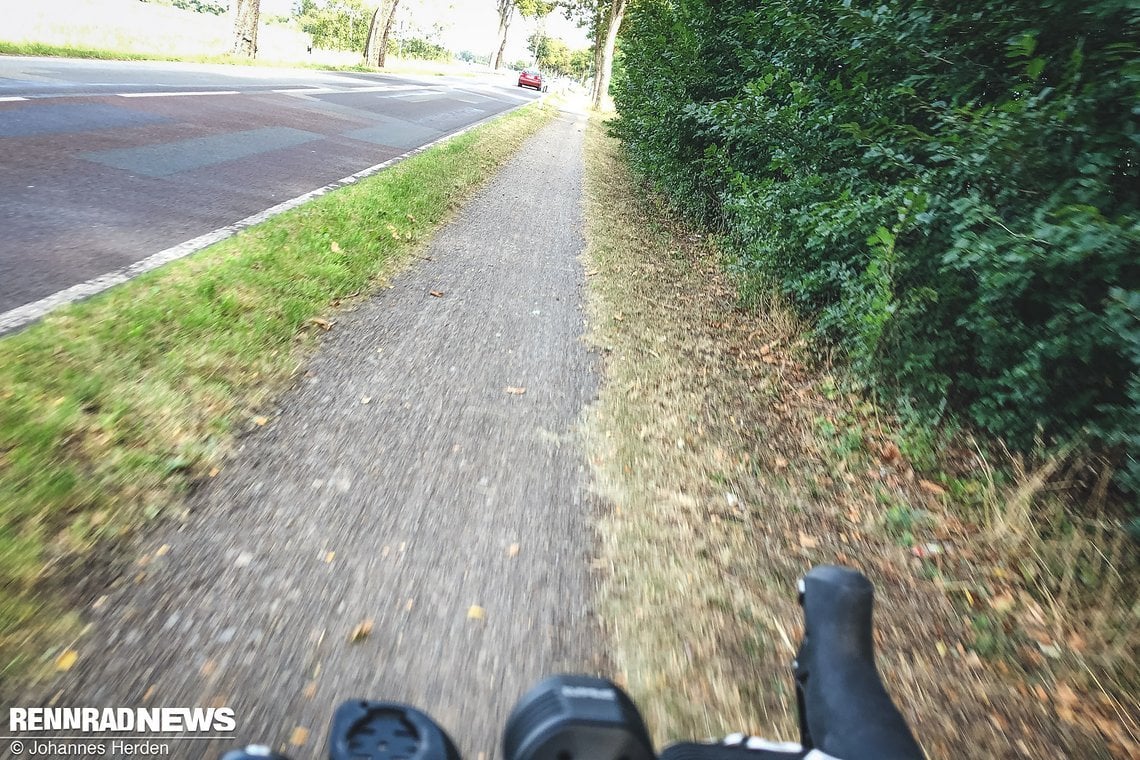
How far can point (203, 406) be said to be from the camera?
3.35 metres

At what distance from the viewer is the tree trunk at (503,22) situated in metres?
56.0

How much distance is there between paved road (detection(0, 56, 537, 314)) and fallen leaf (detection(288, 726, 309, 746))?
329cm

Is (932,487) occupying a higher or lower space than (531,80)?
lower

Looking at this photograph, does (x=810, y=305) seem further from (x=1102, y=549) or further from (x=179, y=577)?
(x=179, y=577)

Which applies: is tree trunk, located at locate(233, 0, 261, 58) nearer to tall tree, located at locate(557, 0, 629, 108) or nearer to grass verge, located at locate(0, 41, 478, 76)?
grass verge, located at locate(0, 41, 478, 76)

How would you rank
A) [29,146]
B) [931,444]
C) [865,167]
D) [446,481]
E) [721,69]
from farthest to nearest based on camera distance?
[721,69], [29,146], [865,167], [931,444], [446,481]

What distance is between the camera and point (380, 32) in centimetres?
3438

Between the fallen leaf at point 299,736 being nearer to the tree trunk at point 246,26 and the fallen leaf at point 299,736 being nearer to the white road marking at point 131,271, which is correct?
the white road marking at point 131,271

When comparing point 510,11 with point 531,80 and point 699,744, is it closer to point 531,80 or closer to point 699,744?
point 531,80

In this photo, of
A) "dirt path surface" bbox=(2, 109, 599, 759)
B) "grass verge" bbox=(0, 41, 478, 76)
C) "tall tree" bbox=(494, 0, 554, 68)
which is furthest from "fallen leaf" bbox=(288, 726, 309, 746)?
"tall tree" bbox=(494, 0, 554, 68)

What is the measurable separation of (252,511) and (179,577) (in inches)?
18.0

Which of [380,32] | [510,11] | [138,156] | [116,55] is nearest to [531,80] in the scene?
[510,11]

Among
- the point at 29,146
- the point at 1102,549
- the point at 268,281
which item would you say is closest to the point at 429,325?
→ the point at 268,281

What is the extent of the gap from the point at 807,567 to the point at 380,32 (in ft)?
128
